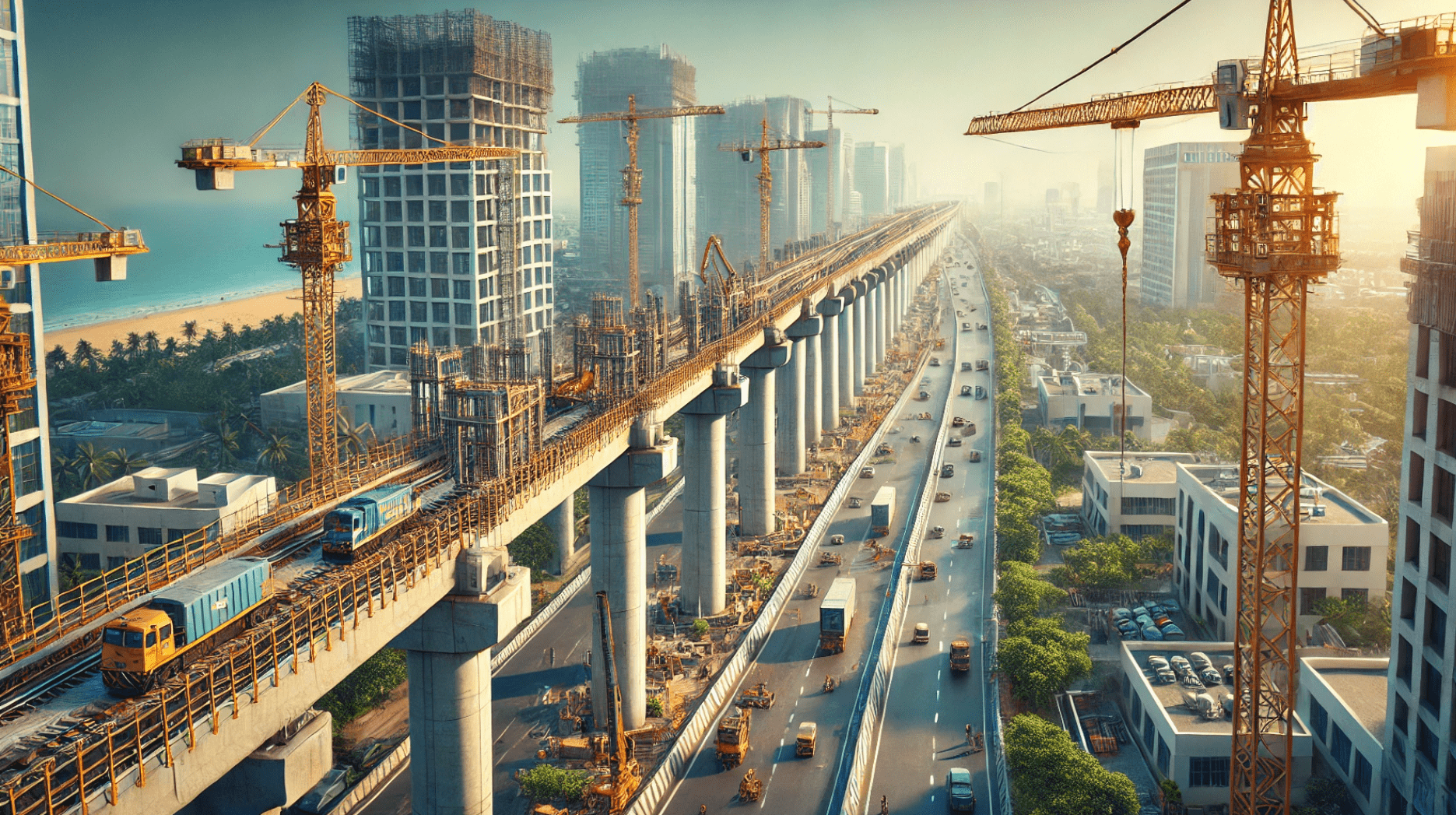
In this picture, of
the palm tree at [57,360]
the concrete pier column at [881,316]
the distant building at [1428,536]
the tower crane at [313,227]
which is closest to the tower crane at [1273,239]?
the distant building at [1428,536]

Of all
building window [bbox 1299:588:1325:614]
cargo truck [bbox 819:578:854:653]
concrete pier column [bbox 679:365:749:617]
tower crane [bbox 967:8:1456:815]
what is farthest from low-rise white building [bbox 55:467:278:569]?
building window [bbox 1299:588:1325:614]

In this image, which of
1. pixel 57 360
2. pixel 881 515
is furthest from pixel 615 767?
pixel 57 360

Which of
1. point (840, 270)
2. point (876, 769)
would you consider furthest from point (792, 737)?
point (840, 270)

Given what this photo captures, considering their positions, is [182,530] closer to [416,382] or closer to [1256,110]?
[416,382]

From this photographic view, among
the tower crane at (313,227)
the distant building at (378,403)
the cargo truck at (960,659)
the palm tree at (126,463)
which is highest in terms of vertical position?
the tower crane at (313,227)

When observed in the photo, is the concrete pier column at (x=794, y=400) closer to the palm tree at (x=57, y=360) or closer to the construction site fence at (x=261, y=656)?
the construction site fence at (x=261, y=656)
